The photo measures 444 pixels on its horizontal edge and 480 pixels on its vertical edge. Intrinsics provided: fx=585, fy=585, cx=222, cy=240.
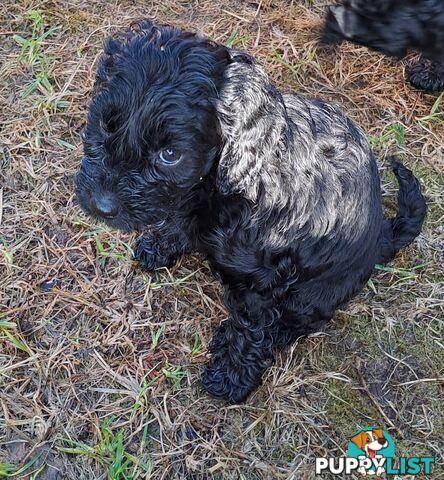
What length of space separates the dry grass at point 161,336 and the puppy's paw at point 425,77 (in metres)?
0.10

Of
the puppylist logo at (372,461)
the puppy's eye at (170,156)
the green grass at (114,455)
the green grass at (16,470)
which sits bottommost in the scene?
the green grass at (16,470)

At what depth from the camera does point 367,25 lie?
1771 mm

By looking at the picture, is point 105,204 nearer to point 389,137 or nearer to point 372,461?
point 372,461

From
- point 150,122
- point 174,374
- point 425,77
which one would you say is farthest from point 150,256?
point 425,77

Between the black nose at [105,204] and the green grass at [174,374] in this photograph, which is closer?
the black nose at [105,204]

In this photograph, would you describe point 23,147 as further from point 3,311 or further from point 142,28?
point 142,28

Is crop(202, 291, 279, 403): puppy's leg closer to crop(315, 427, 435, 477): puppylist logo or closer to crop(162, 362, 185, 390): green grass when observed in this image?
crop(162, 362, 185, 390): green grass

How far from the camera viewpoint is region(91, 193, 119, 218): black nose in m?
2.59

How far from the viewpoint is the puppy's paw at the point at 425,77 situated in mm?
4426

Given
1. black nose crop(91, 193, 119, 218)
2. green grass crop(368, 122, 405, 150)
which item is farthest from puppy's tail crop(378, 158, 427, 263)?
black nose crop(91, 193, 119, 218)

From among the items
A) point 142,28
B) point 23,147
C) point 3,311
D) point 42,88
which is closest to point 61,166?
point 23,147

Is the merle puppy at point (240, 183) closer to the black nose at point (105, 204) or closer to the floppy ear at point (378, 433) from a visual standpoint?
the black nose at point (105, 204)

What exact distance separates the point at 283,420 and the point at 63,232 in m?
1.92

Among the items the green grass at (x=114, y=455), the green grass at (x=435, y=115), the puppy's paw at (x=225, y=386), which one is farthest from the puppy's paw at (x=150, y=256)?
the green grass at (x=435, y=115)
